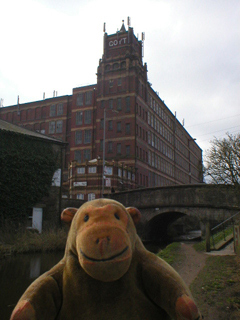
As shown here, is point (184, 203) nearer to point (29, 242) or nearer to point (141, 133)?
point (29, 242)

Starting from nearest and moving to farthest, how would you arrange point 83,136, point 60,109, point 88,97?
1. point 83,136
2. point 88,97
3. point 60,109

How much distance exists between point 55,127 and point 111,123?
38.8ft

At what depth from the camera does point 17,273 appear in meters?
11.1

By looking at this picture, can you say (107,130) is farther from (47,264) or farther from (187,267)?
(187,267)

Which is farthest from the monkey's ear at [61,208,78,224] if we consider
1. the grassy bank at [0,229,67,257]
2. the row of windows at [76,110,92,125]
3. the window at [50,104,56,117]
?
the window at [50,104,56,117]

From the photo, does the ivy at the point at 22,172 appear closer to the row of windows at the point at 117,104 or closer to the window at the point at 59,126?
the row of windows at the point at 117,104

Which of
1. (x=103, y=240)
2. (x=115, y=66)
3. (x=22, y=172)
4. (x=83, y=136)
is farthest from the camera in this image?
(x=83, y=136)

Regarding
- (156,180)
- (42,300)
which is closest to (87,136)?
(156,180)

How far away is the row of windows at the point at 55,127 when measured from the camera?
48.6m

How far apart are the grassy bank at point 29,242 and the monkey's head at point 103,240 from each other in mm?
13752

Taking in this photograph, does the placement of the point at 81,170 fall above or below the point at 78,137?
below

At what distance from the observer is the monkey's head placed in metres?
2.09

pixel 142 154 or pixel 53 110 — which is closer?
pixel 142 154

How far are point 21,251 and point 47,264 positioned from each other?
2937 mm
